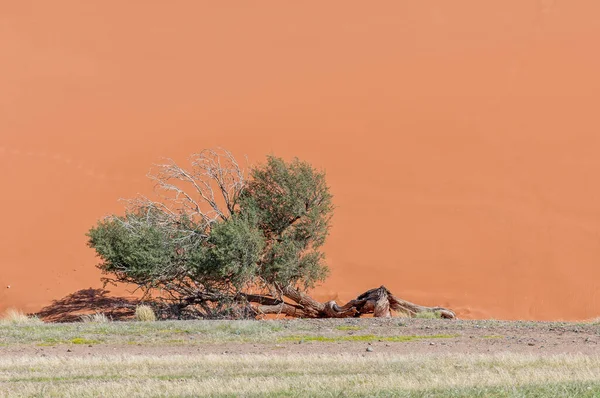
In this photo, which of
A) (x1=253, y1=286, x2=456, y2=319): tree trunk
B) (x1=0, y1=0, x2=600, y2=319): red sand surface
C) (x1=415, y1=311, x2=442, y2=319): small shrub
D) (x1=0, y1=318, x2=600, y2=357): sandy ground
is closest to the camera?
(x1=0, y1=318, x2=600, y2=357): sandy ground

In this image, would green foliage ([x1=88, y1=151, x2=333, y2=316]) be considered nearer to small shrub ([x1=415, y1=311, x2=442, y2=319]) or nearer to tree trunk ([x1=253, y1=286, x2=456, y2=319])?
tree trunk ([x1=253, y1=286, x2=456, y2=319])

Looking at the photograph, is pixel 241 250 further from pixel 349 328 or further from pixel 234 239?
pixel 349 328

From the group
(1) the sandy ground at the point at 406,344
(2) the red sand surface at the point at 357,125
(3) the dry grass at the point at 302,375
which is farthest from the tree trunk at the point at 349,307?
(3) the dry grass at the point at 302,375

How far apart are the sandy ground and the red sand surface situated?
8696mm

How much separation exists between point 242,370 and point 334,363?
53.1 inches

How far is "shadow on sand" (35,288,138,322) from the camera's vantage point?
25.3 meters

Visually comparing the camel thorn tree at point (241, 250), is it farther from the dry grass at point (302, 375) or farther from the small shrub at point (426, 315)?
the dry grass at point (302, 375)

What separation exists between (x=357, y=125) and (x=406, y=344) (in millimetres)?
24010

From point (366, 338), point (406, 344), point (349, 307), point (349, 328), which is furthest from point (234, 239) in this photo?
point (406, 344)

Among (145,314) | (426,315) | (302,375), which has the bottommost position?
(302,375)

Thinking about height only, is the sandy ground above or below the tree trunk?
below

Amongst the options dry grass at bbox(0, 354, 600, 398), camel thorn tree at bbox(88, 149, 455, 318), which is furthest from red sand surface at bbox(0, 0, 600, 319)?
dry grass at bbox(0, 354, 600, 398)

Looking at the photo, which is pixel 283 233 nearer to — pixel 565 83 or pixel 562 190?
pixel 562 190

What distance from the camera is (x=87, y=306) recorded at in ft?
87.4
